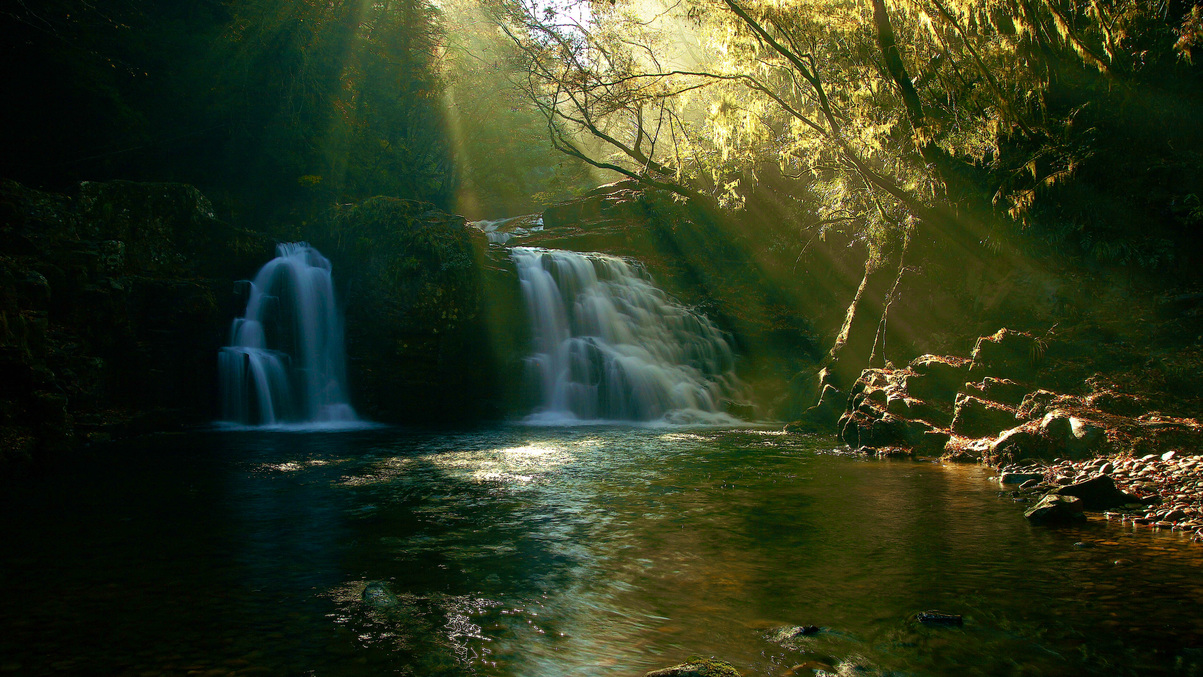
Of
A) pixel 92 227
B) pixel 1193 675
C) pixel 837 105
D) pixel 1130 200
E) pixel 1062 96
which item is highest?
pixel 837 105

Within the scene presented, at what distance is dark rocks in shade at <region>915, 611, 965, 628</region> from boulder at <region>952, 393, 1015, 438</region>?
635 cm

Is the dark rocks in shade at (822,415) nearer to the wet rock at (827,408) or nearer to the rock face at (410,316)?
the wet rock at (827,408)

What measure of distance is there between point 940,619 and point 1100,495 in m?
3.49

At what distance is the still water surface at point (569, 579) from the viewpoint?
132 inches

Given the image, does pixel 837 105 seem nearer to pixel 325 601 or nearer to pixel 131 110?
pixel 325 601

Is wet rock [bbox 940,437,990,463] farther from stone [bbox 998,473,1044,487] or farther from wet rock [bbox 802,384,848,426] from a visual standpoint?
wet rock [bbox 802,384,848,426]

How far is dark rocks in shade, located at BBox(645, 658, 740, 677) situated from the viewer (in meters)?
3.00

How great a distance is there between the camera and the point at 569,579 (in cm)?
460

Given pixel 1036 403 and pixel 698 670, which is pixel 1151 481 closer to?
pixel 1036 403

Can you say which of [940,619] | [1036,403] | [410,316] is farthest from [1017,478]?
[410,316]

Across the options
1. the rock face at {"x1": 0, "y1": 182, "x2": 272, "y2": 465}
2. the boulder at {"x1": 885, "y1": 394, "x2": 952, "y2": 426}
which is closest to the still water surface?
the rock face at {"x1": 0, "y1": 182, "x2": 272, "y2": 465}

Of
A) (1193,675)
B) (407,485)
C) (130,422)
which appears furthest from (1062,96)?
(130,422)

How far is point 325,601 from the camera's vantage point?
4.10 meters

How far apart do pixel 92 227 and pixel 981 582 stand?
16448 millimetres
